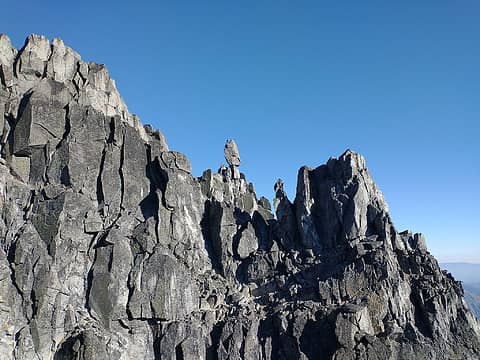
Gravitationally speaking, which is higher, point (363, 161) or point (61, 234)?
point (363, 161)

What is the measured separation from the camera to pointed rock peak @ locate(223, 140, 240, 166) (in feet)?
322

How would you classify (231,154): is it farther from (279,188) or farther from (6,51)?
(6,51)

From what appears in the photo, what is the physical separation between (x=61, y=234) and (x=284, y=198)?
43515 millimetres

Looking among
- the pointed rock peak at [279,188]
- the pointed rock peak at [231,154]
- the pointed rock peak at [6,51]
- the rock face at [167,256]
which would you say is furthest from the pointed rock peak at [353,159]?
the pointed rock peak at [6,51]

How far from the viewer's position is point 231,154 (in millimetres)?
98500

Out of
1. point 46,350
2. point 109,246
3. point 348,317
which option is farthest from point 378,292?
point 46,350

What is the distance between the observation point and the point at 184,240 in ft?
236

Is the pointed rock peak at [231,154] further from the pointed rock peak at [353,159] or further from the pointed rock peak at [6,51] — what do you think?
the pointed rock peak at [6,51]

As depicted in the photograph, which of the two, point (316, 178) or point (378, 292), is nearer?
point (378, 292)

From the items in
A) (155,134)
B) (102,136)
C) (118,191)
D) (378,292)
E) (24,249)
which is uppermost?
(155,134)

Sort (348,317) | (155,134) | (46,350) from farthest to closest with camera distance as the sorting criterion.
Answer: (155,134) < (348,317) < (46,350)

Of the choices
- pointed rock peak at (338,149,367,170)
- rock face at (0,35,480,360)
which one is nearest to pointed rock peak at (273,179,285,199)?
rock face at (0,35,480,360)

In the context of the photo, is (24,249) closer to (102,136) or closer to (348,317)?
(102,136)

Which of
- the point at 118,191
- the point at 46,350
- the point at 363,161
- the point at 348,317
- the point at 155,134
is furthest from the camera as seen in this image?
the point at 155,134
